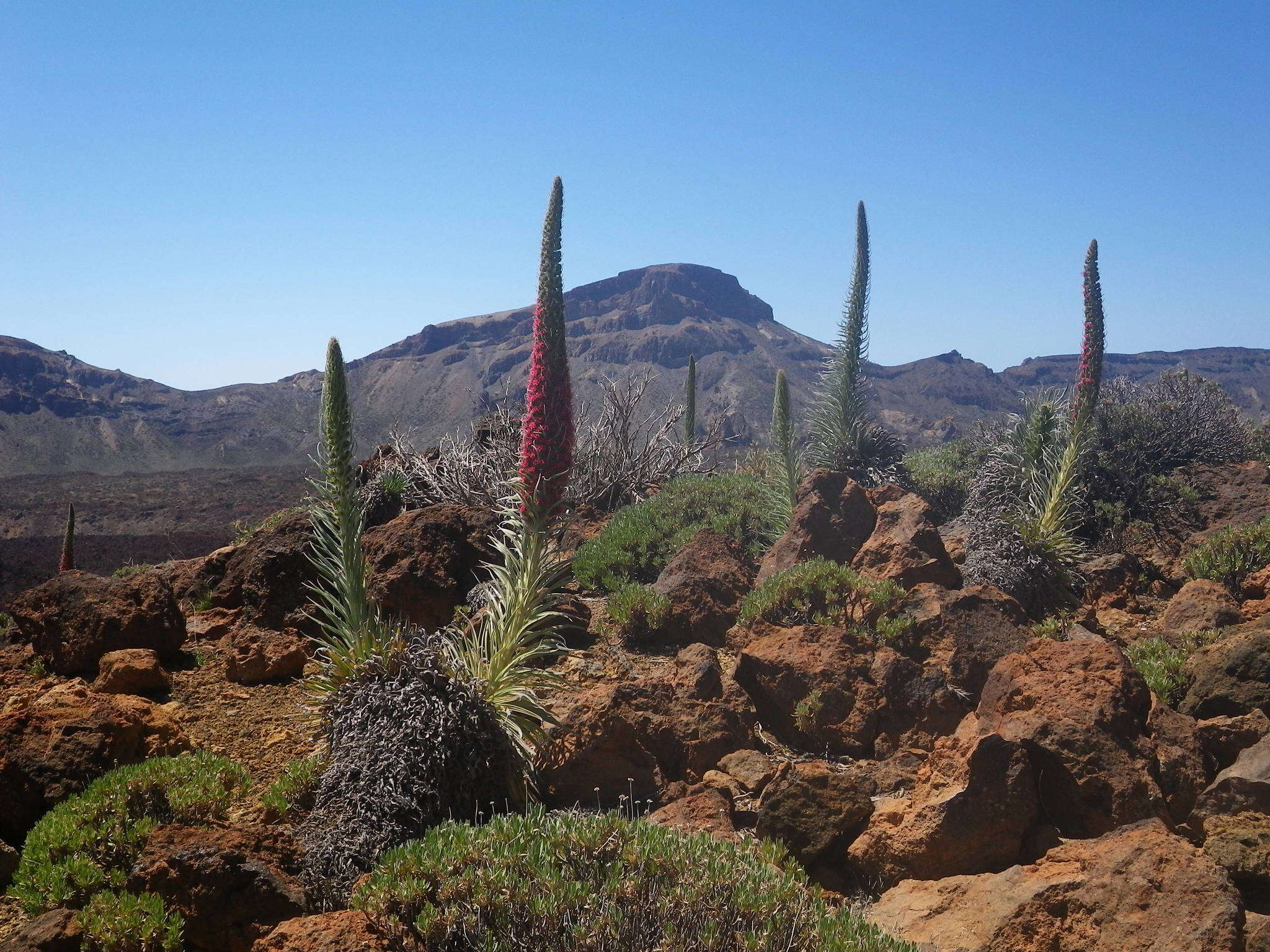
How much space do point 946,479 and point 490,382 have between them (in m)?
69.3

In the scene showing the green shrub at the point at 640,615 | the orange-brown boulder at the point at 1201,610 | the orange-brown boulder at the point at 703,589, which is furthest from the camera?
the orange-brown boulder at the point at 703,589

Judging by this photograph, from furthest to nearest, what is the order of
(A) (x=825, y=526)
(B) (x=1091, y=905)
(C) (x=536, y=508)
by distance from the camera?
(A) (x=825, y=526) < (C) (x=536, y=508) < (B) (x=1091, y=905)

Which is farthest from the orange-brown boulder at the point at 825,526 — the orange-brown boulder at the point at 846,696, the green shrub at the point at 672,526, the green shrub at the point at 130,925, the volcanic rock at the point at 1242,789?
the green shrub at the point at 130,925

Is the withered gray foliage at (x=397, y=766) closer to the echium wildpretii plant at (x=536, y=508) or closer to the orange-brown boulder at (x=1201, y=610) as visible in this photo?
the echium wildpretii plant at (x=536, y=508)

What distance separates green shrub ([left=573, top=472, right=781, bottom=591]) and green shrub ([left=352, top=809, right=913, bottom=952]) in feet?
11.1

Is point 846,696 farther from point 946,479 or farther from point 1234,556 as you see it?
point 946,479

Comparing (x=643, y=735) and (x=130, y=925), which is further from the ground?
(x=643, y=735)

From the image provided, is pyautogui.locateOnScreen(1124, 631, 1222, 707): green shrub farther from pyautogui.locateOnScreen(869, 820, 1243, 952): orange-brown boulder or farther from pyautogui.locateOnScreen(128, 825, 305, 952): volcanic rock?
pyautogui.locateOnScreen(128, 825, 305, 952): volcanic rock

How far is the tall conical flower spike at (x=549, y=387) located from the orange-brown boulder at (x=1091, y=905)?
214 cm

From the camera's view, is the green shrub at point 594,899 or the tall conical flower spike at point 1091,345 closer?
the green shrub at point 594,899

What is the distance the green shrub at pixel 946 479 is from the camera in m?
8.97

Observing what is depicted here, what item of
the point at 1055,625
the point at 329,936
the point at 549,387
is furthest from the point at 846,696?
the point at 329,936

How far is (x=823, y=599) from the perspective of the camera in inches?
220

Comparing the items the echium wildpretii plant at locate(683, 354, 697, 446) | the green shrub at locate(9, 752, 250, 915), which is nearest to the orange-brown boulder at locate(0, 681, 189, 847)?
the green shrub at locate(9, 752, 250, 915)
